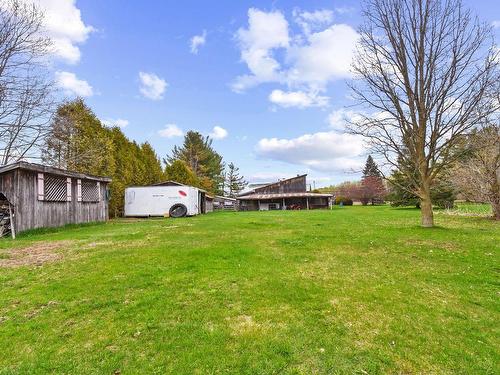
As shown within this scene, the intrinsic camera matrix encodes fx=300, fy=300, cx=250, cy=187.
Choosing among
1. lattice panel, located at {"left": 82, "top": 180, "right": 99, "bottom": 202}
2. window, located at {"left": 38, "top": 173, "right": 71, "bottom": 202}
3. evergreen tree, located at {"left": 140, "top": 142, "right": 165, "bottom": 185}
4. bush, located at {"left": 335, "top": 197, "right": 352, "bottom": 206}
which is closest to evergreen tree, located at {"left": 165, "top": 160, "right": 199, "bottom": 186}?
evergreen tree, located at {"left": 140, "top": 142, "right": 165, "bottom": 185}

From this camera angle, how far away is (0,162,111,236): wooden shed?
12.3m

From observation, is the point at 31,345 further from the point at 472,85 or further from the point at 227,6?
the point at 227,6

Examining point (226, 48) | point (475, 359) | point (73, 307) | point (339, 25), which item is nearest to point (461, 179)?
point (339, 25)

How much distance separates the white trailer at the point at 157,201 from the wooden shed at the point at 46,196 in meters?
6.52

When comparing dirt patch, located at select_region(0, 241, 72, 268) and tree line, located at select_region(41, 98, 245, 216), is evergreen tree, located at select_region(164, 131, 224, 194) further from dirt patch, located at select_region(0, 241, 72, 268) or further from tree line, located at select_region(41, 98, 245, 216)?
dirt patch, located at select_region(0, 241, 72, 268)

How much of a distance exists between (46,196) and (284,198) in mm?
38470

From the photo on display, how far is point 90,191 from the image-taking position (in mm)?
18516

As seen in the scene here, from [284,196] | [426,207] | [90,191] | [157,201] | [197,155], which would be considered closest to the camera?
[426,207]

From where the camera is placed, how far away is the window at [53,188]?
13828 mm

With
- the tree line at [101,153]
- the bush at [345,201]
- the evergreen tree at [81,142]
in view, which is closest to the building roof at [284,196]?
the tree line at [101,153]

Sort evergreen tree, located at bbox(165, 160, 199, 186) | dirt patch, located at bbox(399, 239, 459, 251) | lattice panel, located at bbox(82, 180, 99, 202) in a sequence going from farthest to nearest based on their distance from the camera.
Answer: evergreen tree, located at bbox(165, 160, 199, 186)
lattice panel, located at bbox(82, 180, 99, 202)
dirt patch, located at bbox(399, 239, 459, 251)

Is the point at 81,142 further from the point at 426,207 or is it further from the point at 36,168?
the point at 426,207

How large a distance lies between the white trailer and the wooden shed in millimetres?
6524

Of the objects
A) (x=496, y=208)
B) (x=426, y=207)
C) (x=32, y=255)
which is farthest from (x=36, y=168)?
(x=496, y=208)
